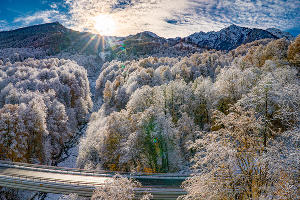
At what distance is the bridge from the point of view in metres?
20.2

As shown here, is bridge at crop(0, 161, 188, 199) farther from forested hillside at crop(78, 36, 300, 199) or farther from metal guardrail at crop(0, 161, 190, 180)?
forested hillside at crop(78, 36, 300, 199)

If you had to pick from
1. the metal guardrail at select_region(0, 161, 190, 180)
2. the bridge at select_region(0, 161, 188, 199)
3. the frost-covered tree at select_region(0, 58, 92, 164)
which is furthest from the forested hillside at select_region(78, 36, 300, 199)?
the frost-covered tree at select_region(0, 58, 92, 164)

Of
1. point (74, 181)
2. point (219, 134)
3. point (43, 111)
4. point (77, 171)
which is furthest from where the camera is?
point (43, 111)

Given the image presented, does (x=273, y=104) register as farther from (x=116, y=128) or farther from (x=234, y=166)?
(x=116, y=128)

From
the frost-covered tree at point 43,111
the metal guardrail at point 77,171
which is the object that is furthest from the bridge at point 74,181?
the frost-covered tree at point 43,111

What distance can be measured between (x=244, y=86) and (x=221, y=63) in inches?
1975

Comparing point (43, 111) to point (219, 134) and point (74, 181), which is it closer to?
point (74, 181)

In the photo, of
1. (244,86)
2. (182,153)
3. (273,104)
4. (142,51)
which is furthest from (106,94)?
(142,51)

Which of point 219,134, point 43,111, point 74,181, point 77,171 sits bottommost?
point 77,171

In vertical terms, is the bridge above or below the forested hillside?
below

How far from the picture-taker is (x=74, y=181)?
2277 centimetres

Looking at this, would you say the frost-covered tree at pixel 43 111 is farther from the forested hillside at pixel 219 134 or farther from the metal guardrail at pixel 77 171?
the forested hillside at pixel 219 134

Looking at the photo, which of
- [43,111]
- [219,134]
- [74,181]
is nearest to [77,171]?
[74,181]

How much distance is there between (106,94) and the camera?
59.6m
